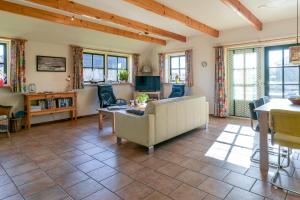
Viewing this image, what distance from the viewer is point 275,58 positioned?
5250 millimetres

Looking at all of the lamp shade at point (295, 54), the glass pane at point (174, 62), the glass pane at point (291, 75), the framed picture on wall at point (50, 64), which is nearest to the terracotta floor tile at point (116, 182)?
the lamp shade at point (295, 54)

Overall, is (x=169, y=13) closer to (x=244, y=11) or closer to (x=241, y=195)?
(x=244, y=11)

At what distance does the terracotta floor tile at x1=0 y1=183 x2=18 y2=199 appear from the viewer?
2086 mm

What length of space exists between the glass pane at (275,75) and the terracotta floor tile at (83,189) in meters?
5.08

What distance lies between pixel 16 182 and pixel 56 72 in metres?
3.87

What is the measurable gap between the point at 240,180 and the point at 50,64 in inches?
207

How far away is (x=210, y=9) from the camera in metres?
4.12

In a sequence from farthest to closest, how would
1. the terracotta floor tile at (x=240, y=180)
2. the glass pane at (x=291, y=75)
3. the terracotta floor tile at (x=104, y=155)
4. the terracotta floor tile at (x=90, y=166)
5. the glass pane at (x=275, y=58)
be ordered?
the glass pane at (x=275, y=58) < the glass pane at (x=291, y=75) < the terracotta floor tile at (x=104, y=155) < the terracotta floor tile at (x=90, y=166) < the terracotta floor tile at (x=240, y=180)

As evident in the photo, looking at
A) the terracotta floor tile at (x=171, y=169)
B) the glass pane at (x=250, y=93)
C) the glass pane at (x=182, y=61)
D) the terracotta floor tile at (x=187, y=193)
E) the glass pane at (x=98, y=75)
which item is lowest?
the terracotta floor tile at (x=187, y=193)

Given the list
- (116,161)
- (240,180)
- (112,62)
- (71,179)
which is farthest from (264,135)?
(112,62)

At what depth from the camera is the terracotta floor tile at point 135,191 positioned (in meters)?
2.05

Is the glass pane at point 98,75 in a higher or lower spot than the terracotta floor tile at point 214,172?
higher

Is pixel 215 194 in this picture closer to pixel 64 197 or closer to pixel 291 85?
pixel 64 197

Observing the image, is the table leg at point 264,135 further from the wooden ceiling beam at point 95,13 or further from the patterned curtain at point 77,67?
the patterned curtain at point 77,67
